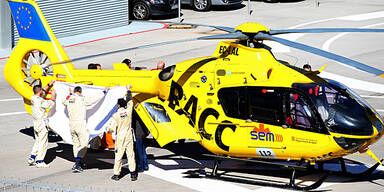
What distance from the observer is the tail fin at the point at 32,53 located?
15.4m

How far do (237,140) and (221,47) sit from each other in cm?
219

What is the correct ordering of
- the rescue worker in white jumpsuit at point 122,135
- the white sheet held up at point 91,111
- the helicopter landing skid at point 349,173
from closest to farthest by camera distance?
the helicopter landing skid at point 349,173 < the rescue worker in white jumpsuit at point 122,135 < the white sheet held up at point 91,111

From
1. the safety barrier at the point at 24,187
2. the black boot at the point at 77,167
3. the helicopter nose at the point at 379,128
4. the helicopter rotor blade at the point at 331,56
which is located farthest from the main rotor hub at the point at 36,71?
the helicopter nose at the point at 379,128

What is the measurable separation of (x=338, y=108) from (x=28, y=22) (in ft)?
26.0

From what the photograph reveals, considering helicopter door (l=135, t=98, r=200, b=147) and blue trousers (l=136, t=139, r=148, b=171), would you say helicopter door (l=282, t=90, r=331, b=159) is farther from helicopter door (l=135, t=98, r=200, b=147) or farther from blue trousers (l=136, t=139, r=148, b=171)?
blue trousers (l=136, t=139, r=148, b=171)

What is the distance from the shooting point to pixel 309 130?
1218 cm

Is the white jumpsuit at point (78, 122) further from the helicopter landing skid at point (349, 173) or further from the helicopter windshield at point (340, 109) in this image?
the helicopter landing skid at point (349, 173)

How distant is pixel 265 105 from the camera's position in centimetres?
1263

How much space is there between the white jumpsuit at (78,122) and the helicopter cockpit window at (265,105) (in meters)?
3.77

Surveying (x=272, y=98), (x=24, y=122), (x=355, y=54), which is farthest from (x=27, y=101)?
(x=355, y=54)

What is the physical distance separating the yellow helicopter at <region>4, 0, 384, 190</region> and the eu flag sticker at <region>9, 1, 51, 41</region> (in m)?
1.77

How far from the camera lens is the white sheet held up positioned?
46.6 ft

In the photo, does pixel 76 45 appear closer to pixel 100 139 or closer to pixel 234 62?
pixel 100 139

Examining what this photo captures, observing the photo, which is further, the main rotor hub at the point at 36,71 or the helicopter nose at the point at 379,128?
the main rotor hub at the point at 36,71
